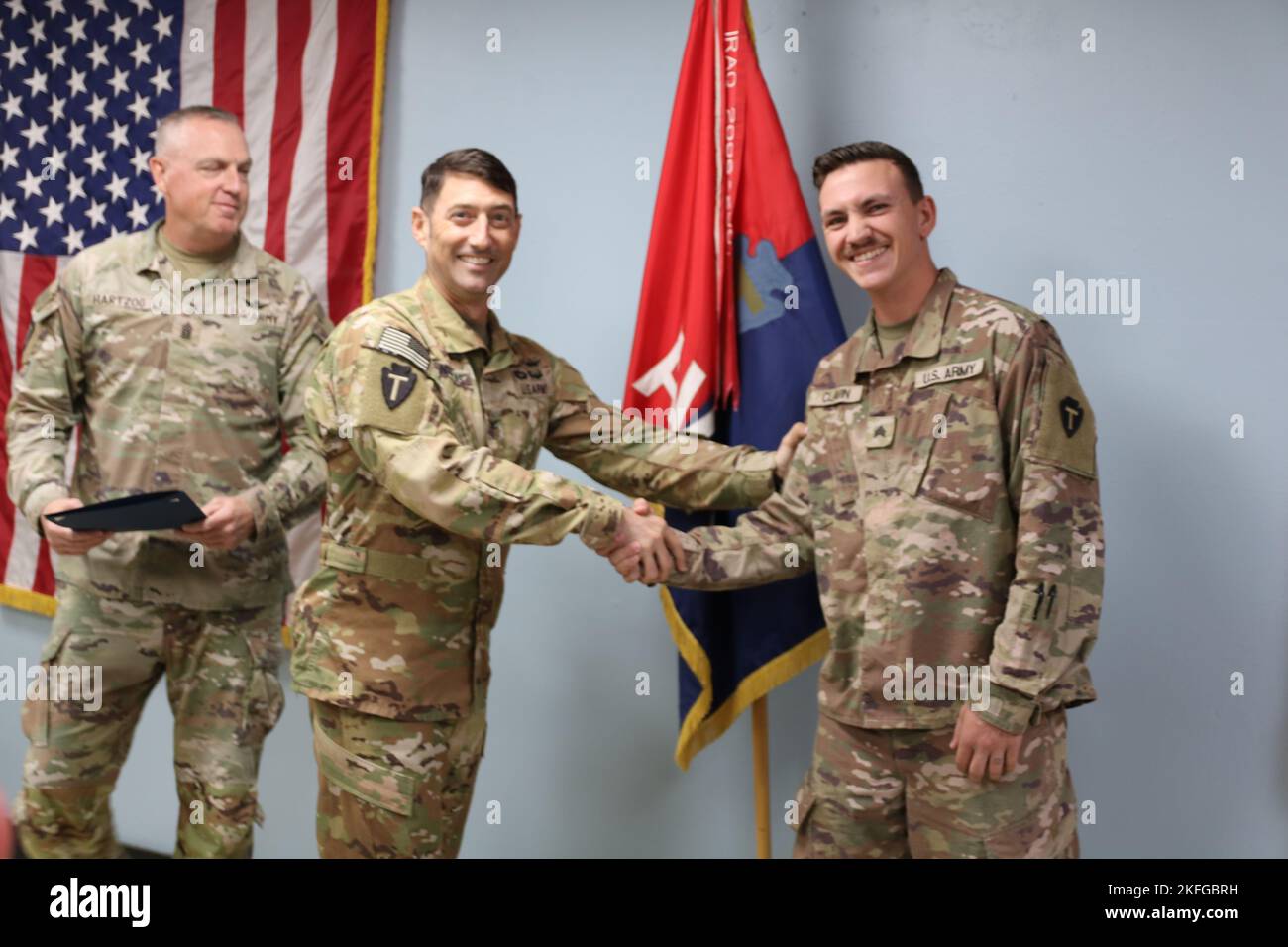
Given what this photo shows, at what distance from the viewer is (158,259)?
290cm

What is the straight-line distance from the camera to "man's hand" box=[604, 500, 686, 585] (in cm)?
255

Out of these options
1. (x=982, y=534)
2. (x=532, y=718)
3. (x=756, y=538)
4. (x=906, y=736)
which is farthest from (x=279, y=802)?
(x=982, y=534)

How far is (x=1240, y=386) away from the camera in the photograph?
2736mm

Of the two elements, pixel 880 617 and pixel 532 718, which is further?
pixel 532 718

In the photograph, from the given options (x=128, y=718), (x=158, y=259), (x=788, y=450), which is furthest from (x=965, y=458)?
(x=128, y=718)

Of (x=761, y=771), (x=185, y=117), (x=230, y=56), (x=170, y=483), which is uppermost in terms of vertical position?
(x=230, y=56)

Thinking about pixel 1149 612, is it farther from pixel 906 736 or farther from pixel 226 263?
pixel 226 263

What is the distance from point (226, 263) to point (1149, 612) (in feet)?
7.56

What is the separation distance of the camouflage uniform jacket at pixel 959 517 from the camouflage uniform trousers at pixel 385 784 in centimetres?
80

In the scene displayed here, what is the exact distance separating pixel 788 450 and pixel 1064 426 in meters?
0.67

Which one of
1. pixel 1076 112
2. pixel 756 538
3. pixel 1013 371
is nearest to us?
pixel 1013 371

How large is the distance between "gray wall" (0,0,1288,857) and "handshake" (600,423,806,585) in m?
0.77

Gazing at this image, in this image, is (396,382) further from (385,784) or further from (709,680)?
(709,680)

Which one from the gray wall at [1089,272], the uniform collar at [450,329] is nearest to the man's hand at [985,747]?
the gray wall at [1089,272]
